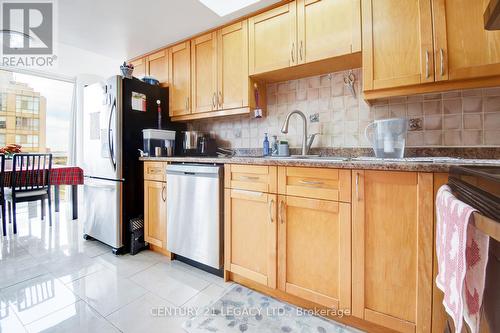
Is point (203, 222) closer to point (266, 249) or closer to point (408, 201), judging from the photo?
point (266, 249)

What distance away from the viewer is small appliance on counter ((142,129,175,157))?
7.40 ft

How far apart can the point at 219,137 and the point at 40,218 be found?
296 centimetres

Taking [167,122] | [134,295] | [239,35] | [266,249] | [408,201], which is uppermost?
[239,35]

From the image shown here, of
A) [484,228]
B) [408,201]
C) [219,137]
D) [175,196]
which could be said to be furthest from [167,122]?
[484,228]

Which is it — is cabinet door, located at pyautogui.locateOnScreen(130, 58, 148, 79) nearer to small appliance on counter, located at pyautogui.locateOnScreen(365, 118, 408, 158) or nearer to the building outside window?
the building outside window

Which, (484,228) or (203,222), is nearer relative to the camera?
(484,228)

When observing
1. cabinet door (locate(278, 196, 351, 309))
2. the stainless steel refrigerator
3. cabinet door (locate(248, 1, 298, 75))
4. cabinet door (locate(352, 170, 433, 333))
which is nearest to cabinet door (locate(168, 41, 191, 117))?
the stainless steel refrigerator

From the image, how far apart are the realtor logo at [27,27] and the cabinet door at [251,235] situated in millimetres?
2508

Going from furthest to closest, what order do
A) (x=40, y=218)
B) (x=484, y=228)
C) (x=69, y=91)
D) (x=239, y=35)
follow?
(x=69, y=91)
(x=40, y=218)
(x=239, y=35)
(x=484, y=228)

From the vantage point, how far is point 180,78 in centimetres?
254

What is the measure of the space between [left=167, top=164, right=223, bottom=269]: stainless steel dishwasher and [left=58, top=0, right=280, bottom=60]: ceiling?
140cm

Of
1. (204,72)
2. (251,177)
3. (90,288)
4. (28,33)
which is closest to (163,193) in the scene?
(90,288)

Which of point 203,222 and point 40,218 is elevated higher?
point 203,222

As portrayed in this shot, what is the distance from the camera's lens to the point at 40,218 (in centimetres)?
327
